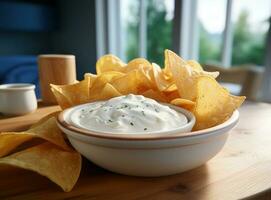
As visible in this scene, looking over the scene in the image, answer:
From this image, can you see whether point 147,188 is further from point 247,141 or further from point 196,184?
point 247,141

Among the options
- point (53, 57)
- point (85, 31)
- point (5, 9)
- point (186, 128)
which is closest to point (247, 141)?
point (186, 128)

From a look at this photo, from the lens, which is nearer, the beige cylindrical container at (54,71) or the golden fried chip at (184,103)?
the golden fried chip at (184,103)

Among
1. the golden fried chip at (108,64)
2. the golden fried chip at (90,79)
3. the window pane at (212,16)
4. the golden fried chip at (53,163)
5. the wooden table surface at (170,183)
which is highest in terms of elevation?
the window pane at (212,16)

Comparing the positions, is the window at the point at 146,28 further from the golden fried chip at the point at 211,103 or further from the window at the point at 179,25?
the golden fried chip at the point at 211,103

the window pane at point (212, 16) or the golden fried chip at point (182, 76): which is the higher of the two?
the window pane at point (212, 16)

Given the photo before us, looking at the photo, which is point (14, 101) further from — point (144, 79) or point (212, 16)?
point (212, 16)

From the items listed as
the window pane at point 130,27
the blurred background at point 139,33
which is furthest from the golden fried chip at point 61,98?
the window pane at point 130,27
